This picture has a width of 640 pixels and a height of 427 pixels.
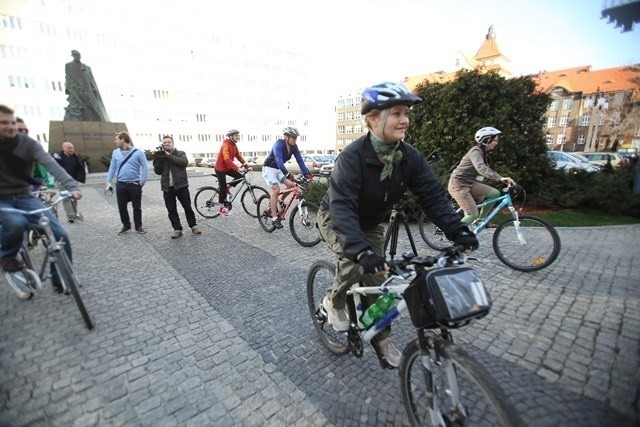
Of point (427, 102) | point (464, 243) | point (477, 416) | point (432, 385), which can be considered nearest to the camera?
point (477, 416)

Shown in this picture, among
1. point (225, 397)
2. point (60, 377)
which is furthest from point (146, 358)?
point (225, 397)

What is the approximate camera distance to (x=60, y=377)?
8.72ft

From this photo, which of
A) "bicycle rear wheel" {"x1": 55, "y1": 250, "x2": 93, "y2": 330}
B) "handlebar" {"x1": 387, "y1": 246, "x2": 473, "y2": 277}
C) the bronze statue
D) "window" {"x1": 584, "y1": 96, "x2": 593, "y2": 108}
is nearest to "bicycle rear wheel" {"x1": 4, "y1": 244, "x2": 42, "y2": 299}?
"bicycle rear wheel" {"x1": 55, "y1": 250, "x2": 93, "y2": 330}

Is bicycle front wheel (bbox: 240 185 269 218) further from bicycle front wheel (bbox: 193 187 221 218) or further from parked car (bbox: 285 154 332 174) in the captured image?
parked car (bbox: 285 154 332 174)

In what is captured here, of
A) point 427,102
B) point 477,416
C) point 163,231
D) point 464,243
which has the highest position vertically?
point 427,102

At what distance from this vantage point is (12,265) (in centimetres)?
363

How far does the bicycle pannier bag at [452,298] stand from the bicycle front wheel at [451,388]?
21cm

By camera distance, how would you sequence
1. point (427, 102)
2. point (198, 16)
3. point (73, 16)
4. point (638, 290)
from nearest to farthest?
point (638, 290), point (427, 102), point (73, 16), point (198, 16)

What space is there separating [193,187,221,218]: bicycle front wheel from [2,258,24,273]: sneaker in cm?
483

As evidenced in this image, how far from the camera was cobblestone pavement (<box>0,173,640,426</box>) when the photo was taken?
90.7 inches

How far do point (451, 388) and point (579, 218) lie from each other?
8190mm

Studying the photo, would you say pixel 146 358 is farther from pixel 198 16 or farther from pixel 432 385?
pixel 198 16

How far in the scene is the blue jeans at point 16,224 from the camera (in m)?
3.36

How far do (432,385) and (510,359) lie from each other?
149cm
